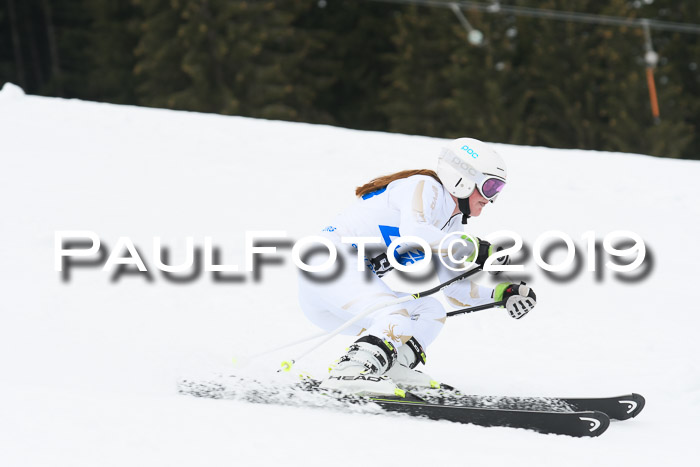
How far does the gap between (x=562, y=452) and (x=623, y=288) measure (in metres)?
4.10

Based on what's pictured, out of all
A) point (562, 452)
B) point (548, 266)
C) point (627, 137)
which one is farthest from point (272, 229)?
point (627, 137)

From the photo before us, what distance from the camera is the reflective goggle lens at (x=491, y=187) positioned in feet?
14.7

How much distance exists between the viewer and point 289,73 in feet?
92.6

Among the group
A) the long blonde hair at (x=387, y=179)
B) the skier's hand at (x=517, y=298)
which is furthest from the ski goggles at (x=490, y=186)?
the skier's hand at (x=517, y=298)

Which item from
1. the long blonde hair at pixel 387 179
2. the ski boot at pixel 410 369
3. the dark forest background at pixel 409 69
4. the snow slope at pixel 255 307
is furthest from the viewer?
the dark forest background at pixel 409 69

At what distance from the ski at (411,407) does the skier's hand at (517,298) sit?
0.50 m

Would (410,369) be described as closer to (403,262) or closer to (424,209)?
(403,262)

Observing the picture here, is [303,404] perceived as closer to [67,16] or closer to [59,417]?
[59,417]

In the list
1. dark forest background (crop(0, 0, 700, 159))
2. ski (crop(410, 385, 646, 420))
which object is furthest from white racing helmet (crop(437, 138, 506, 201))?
dark forest background (crop(0, 0, 700, 159))

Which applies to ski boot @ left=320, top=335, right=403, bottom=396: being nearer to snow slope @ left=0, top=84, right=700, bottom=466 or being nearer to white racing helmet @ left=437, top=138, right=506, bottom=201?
snow slope @ left=0, top=84, right=700, bottom=466

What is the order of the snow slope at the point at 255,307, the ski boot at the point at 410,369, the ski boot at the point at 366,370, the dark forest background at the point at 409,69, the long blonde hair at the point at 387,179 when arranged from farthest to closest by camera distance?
the dark forest background at the point at 409,69 < the ski boot at the point at 410,369 < the long blonde hair at the point at 387,179 < the ski boot at the point at 366,370 < the snow slope at the point at 255,307

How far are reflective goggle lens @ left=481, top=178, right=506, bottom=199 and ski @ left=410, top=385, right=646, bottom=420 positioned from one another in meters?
1.00

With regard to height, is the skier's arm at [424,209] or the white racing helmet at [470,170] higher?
the white racing helmet at [470,170]

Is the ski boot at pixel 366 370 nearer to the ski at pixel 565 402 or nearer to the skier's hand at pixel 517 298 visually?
the ski at pixel 565 402
